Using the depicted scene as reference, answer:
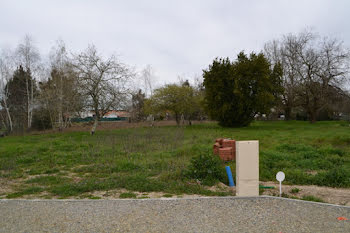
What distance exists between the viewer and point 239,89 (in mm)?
23406

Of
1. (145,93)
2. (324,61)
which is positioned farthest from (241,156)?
(145,93)

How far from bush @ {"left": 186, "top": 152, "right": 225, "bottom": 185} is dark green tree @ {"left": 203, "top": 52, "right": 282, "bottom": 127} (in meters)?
17.3

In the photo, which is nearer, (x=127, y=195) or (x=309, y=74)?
(x=127, y=195)

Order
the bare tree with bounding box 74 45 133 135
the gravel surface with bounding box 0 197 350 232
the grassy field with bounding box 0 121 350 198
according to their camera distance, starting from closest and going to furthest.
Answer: the gravel surface with bounding box 0 197 350 232, the grassy field with bounding box 0 121 350 198, the bare tree with bounding box 74 45 133 135

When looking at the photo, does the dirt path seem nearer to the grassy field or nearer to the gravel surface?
the grassy field

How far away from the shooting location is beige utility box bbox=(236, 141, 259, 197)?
479 cm

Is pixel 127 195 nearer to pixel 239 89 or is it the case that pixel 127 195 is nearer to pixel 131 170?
pixel 131 170

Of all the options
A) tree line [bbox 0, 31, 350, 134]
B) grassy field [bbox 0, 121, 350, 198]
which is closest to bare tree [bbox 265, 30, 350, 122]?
tree line [bbox 0, 31, 350, 134]

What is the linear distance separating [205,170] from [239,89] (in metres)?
18.2

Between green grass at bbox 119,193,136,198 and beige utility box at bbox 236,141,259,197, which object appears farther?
green grass at bbox 119,193,136,198

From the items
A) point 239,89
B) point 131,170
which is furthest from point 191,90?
point 131,170

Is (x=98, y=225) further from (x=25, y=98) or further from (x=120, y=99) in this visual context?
(x=25, y=98)

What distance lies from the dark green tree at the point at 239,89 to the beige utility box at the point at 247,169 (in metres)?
18.7

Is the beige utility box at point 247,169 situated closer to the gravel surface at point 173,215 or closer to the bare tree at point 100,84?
the gravel surface at point 173,215
